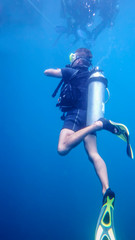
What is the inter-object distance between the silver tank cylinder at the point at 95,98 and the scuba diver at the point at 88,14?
9.85m

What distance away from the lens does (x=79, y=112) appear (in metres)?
3.95

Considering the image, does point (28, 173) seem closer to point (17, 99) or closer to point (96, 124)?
point (17, 99)

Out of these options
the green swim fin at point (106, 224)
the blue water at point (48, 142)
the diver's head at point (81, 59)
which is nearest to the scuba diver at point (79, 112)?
the diver's head at point (81, 59)

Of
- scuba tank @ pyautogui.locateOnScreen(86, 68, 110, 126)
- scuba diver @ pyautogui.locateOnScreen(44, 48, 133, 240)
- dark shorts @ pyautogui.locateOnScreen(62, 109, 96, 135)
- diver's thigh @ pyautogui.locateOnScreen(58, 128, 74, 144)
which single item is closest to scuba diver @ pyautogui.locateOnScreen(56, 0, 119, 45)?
scuba diver @ pyautogui.locateOnScreen(44, 48, 133, 240)

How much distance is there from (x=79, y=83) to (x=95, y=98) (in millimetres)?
484

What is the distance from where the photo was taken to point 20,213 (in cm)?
1767

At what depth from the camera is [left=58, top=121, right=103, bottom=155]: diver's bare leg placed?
333 centimetres

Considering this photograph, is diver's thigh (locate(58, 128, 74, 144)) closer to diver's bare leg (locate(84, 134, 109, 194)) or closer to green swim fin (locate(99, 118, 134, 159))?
diver's bare leg (locate(84, 134, 109, 194))

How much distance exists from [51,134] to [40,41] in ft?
35.3

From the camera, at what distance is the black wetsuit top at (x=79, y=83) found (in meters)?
3.77

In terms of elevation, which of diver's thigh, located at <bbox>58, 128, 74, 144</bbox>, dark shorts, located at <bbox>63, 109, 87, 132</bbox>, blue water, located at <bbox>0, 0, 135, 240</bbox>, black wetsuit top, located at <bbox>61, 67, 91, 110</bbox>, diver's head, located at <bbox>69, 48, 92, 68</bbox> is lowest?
diver's thigh, located at <bbox>58, 128, 74, 144</bbox>

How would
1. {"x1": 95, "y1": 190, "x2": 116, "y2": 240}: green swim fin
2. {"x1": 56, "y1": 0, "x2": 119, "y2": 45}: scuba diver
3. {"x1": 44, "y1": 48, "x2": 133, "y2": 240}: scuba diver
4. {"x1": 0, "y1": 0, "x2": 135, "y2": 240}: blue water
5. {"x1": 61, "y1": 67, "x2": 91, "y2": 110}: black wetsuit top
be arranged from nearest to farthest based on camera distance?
{"x1": 95, "y1": 190, "x2": 116, "y2": 240}: green swim fin, {"x1": 44, "y1": 48, "x2": 133, "y2": 240}: scuba diver, {"x1": 61, "y1": 67, "x2": 91, "y2": 110}: black wetsuit top, {"x1": 56, "y1": 0, "x2": 119, "y2": 45}: scuba diver, {"x1": 0, "y1": 0, "x2": 135, "y2": 240}: blue water

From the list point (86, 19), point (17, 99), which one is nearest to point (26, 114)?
point (17, 99)

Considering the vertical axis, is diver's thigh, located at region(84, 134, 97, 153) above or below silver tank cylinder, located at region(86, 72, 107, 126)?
below
